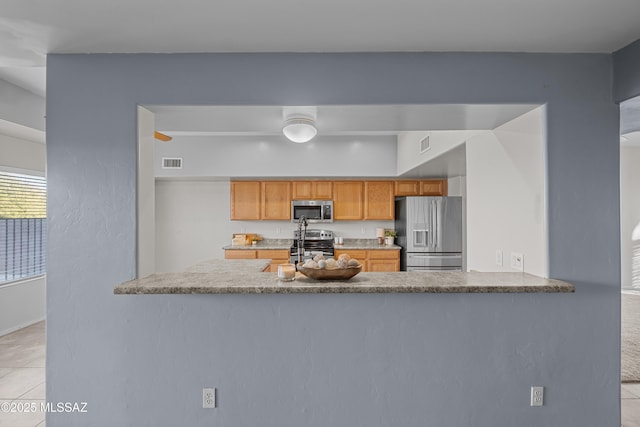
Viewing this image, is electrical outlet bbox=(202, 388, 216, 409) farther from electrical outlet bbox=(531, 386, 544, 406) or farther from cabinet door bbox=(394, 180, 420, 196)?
cabinet door bbox=(394, 180, 420, 196)

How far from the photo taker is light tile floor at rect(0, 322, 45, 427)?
8.39 feet

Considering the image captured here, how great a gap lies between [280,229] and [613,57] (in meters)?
5.00

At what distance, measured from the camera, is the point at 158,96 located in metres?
2.24

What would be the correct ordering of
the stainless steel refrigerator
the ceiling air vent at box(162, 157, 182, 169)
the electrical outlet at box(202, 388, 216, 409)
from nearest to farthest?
the electrical outlet at box(202, 388, 216, 409) < the stainless steel refrigerator < the ceiling air vent at box(162, 157, 182, 169)

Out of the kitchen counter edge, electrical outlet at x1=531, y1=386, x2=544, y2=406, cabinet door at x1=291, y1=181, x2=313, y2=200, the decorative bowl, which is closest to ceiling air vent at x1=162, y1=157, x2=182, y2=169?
cabinet door at x1=291, y1=181, x2=313, y2=200

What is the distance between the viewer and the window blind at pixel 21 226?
4344mm

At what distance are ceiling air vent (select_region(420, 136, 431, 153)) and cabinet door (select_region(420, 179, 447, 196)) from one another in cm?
181

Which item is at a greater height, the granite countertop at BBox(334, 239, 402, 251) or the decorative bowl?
the decorative bowl

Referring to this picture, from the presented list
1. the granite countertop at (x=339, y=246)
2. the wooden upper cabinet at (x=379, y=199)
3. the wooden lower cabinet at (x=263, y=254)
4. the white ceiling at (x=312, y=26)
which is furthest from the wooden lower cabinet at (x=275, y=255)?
the white ceiling at (x=312, y=26)

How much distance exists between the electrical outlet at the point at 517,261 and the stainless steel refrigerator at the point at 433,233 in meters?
2.90

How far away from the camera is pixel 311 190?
20.2ft

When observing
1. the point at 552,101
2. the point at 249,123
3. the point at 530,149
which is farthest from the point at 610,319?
the point at 249,123

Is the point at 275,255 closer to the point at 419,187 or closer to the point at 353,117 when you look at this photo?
the point at 419,187

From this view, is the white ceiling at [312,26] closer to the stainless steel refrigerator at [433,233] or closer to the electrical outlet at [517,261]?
the electrical outlet at [517,261]
